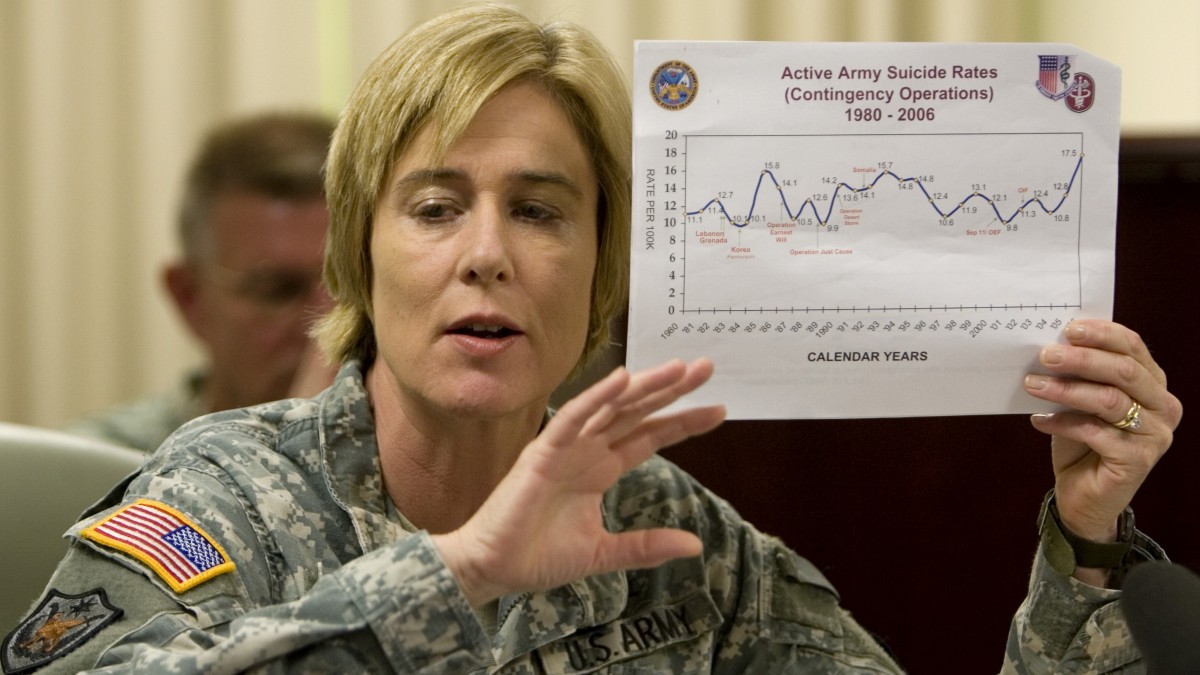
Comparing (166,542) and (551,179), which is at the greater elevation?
(551,179)

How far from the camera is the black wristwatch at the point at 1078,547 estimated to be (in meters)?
1.23

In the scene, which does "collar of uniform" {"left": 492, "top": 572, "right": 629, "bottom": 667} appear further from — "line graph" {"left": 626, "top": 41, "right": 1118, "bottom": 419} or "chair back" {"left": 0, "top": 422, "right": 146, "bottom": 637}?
"chair back" {"left": 0, "top": 422, "right": 146, "bottom": 637}

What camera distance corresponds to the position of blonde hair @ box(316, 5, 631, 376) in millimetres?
1187

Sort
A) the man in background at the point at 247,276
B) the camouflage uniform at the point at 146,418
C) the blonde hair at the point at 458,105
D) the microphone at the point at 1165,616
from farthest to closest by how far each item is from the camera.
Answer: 1. the camouflage uniform at the point at 146,418
2. the man in background at the point at 247,276
3. the blonde hair at the point at 458,105
4. the microphone at the point at 1165,616

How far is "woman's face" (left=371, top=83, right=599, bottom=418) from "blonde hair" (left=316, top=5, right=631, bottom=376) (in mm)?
16

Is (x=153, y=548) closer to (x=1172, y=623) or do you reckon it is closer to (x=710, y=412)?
(x=710, y=412)

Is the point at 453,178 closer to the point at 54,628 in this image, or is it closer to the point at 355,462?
the point at 355,462

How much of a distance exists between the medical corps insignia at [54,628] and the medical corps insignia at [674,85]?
57 cm

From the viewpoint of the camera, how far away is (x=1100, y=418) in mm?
1177

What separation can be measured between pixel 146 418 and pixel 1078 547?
178 cm

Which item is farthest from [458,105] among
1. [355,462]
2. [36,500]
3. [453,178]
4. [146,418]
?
[146,418]

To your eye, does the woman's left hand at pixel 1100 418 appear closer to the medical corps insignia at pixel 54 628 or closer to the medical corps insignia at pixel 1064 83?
the medical corps insignia at pixel 1064 83

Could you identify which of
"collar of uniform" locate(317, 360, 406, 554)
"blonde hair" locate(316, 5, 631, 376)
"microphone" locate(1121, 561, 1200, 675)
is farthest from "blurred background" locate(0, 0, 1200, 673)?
"microphone" locate(1121, 561, 1200, 675)

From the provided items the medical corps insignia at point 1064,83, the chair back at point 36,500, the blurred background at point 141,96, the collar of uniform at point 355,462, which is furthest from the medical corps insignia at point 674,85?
the blurred background at point 141,96
